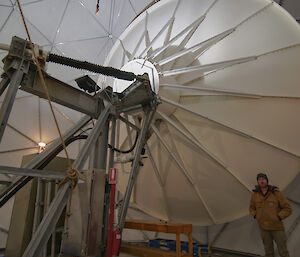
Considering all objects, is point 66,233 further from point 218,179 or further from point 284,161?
point 284,161

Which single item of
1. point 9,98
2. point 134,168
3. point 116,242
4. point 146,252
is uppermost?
point 9,98

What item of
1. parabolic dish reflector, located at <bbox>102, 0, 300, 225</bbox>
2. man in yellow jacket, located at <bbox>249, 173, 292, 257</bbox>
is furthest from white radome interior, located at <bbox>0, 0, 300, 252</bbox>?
man in yellow jacket, located at <bbox>249, 173, 292, 257</bbox>

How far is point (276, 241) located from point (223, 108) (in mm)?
3111

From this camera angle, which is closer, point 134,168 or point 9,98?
point 9,98

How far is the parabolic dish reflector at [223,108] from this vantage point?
518cm

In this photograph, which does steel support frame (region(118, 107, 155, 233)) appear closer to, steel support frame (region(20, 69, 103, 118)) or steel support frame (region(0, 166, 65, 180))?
steel support frame (region(20, 69, 103, 118))

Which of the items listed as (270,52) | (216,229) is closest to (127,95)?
(270,52)

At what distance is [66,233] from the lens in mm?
3312

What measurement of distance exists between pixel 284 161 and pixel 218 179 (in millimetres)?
1548

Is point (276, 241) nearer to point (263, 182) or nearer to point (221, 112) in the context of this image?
point (263, 182)

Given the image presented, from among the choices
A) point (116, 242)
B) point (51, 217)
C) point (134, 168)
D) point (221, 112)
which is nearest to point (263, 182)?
point (221, 112)

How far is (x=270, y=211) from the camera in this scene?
4.88 m

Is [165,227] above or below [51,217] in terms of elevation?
below

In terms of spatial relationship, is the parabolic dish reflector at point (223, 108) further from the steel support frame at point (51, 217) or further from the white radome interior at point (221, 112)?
the steel support frame at point (51, 217)
